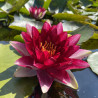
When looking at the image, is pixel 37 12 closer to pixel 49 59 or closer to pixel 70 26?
pixel 70 26

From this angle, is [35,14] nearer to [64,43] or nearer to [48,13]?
[48,13]

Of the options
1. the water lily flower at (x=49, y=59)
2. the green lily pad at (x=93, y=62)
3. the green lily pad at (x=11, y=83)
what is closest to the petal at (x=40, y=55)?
the water lily flower at (x=49, y=59)

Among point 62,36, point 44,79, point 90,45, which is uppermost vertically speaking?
point 62,36

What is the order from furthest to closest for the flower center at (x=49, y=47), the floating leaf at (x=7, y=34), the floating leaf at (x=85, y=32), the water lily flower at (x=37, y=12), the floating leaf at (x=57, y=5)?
the floating leaf at (x=57, y=5), the water lily flower at (x=37, y=12), the floating leaf at (x=7, y=34), the floating leaf at (x=85, y=32), the flower center at (x=49, y=47)

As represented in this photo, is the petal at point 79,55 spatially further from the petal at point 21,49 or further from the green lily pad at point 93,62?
the petal at point 21,49

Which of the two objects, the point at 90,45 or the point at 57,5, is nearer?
the point at 90,45

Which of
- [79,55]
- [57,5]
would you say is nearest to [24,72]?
[79,55]
